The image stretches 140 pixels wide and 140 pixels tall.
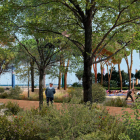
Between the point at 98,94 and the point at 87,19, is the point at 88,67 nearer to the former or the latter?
the point at 87,19

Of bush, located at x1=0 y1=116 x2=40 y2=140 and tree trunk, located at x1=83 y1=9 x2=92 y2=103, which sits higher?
tree trunk, located at x1=83 y1=9 x2=92 y2=103

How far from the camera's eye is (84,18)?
867cm

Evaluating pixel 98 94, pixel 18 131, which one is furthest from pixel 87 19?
pixel 98 94

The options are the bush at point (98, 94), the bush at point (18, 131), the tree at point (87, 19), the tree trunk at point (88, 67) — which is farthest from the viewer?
the bush at point (98, 94)

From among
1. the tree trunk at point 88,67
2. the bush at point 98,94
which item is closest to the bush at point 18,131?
the tree trunk at point 88,67

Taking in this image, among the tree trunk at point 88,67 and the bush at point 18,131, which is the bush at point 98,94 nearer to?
the tree trunk at point 88,67

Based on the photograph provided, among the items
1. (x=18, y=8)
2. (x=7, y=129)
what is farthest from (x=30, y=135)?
(x=18, y=8)

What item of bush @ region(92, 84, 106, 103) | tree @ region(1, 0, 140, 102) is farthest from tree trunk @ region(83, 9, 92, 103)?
bush @ region(92, 84, 106, 103)

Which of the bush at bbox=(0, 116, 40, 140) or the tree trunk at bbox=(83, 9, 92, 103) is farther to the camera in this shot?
the tree trunk at bbox=(83, 9, 92, 103)

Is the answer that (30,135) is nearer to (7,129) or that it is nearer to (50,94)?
(7,129)

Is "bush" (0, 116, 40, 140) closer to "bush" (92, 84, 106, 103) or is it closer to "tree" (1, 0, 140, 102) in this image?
"tree" (1, 0, 140, 102)

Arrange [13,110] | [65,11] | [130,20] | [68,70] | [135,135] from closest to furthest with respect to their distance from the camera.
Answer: [135,135] < [130,20] < [65,11] < [13,110] < [68,70]

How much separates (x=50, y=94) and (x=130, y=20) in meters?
5.91

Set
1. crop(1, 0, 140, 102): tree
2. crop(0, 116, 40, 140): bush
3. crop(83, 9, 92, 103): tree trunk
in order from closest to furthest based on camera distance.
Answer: crop(0, 116, 40, 140): bush, crop(1, 0, 140, 102): tree, crop(83, 9, 92, 103): tree trunk
